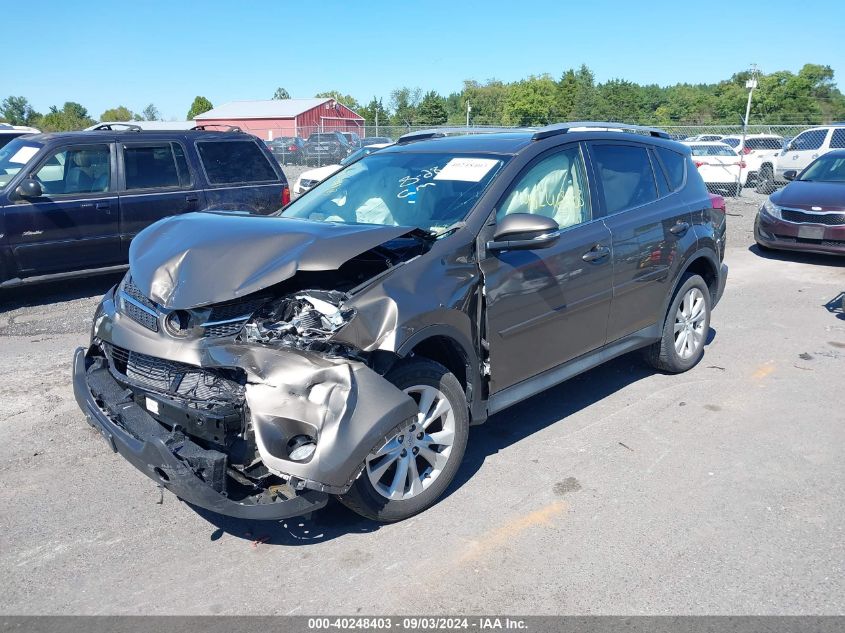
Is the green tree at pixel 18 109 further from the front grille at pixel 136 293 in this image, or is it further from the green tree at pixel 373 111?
the front grille at pixel 136 293

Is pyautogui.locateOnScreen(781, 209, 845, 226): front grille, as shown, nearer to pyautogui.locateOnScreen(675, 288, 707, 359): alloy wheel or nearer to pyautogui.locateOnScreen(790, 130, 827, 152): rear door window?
pyautogui.locateOnScreen(675, 288, 707, 359): alloy wheel

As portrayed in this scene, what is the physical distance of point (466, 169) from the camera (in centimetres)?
429

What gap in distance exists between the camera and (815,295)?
8.66 m

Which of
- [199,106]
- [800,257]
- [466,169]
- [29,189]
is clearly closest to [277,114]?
[199,106]

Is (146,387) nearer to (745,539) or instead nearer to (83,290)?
(745,539)

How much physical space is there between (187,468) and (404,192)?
2239 mm

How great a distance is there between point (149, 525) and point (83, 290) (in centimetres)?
601

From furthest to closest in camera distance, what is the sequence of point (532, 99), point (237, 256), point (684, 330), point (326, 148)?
point (532, 99), point (326, 148), point (684, 330), point (237, 256)

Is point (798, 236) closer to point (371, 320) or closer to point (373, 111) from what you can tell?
point (371, 320)

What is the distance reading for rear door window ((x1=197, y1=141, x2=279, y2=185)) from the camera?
28.9 ft

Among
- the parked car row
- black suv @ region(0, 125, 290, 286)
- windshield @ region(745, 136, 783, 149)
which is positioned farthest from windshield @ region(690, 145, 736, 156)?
black suv @ region(0, 125, 290, 286)

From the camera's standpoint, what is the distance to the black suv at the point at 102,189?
747 cm

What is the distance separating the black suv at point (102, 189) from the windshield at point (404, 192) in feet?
13.3

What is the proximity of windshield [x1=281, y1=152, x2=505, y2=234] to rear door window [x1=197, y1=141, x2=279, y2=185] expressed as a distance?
4.31 metres
